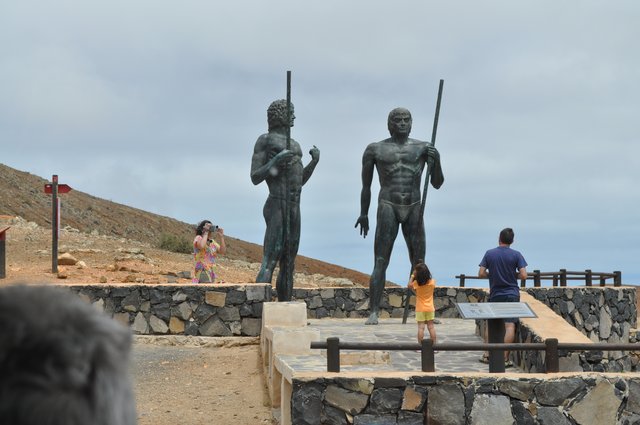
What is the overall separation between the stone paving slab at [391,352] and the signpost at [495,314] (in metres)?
0.36

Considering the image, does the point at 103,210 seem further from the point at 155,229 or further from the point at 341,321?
the point at 341,321

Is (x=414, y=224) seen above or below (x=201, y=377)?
above

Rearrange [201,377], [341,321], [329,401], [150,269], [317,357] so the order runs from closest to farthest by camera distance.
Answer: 1. [329,401]
2. [317,357]
3. [201,377]
4. [341,321]
5. [150,269]

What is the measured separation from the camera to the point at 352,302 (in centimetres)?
1451

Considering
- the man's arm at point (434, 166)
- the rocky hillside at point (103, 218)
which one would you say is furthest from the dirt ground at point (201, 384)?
the rocky hillside at point (103, 218)

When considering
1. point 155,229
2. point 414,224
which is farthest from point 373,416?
point 155,229

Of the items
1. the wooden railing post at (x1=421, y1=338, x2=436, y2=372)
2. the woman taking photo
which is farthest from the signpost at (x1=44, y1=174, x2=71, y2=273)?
the wooden railing post at (x1=421, y1=338, x2=436, y2=372)

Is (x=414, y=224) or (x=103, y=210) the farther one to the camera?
(x=103, y=210)

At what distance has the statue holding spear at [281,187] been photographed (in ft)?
39.0

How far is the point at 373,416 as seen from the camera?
6.54 meters

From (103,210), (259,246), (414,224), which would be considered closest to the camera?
(414,224)

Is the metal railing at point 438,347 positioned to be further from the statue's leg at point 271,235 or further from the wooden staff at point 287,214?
the statue's leg at point 271,235

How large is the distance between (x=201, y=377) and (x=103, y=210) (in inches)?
1588

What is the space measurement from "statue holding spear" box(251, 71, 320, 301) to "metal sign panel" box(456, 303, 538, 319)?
486cm
